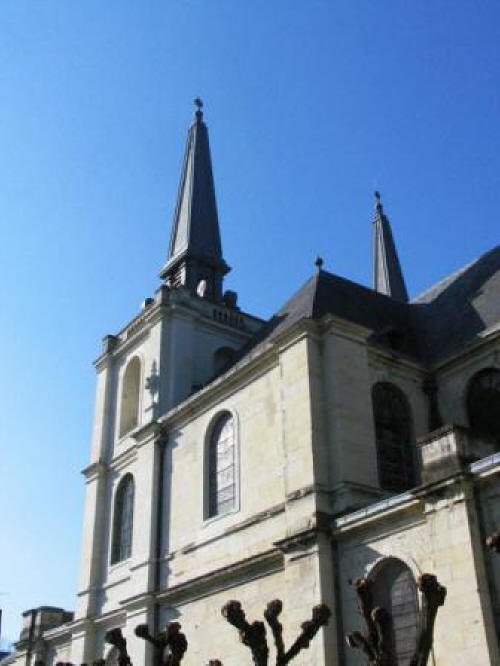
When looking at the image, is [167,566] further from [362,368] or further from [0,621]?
[0,621]

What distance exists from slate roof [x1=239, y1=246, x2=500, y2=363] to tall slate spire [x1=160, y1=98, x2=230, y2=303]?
18.4 ft

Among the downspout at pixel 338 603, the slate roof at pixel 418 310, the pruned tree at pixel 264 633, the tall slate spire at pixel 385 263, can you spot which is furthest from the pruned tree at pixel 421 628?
the tall slate spire at pixel 385 263

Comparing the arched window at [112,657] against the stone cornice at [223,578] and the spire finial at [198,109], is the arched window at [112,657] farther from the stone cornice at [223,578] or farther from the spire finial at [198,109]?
A: the spire finial at [198,109]

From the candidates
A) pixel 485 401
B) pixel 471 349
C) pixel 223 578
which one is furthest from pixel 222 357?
pixel 485 401

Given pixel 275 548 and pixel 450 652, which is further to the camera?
pixel 275 548

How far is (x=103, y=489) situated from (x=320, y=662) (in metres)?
10.3

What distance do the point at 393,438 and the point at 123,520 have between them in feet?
26.4

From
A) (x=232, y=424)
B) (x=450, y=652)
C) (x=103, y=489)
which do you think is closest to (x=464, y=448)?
(x=450, y=652)

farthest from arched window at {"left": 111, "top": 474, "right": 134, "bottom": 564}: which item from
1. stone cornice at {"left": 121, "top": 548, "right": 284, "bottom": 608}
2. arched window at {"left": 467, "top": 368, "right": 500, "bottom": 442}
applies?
arched window at {"left": 467, "top": 368, "right": 500, "bottom": 442}

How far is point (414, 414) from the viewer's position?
52.8 ft

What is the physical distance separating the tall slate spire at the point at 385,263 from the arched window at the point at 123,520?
13.3m

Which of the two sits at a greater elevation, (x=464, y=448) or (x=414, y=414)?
(x=414, y=414)

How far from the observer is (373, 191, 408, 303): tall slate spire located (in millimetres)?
30438

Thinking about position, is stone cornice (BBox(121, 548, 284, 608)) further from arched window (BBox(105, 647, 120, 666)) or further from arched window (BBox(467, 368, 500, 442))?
arched window (BBox(467, 368, 500, 442))
